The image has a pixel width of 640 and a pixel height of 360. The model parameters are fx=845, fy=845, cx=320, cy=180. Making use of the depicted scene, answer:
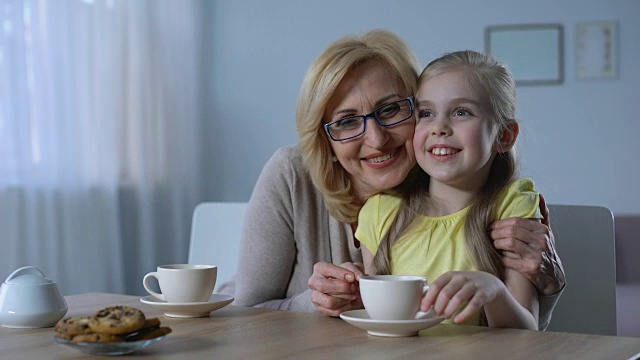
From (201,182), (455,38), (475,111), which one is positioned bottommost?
(201,182)

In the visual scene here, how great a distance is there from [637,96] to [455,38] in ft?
3.21

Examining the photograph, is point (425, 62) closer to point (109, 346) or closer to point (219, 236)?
point (219, 236)

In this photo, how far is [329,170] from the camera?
191 centimetres

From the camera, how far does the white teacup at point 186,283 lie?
1.37 m

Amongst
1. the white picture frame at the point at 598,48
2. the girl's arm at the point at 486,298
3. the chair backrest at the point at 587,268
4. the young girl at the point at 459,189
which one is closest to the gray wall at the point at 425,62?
the white picture frame at the point at 598,48

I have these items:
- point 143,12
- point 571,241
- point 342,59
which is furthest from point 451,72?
point 143,12

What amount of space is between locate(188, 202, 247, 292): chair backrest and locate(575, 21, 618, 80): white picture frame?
2641 mm

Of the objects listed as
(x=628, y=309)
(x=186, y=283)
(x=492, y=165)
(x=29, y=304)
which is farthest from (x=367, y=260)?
(x=628, y=309)

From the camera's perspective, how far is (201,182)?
4773mm

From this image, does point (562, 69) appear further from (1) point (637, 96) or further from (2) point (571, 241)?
(2) point (571, 241)

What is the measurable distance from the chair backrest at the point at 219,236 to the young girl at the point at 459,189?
2.32 feet

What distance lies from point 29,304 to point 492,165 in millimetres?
930

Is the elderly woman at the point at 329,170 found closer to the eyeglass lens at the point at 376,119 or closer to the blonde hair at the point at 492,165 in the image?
the eyeglass lens at the point at 376,119

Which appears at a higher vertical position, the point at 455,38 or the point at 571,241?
the point at 455,38
